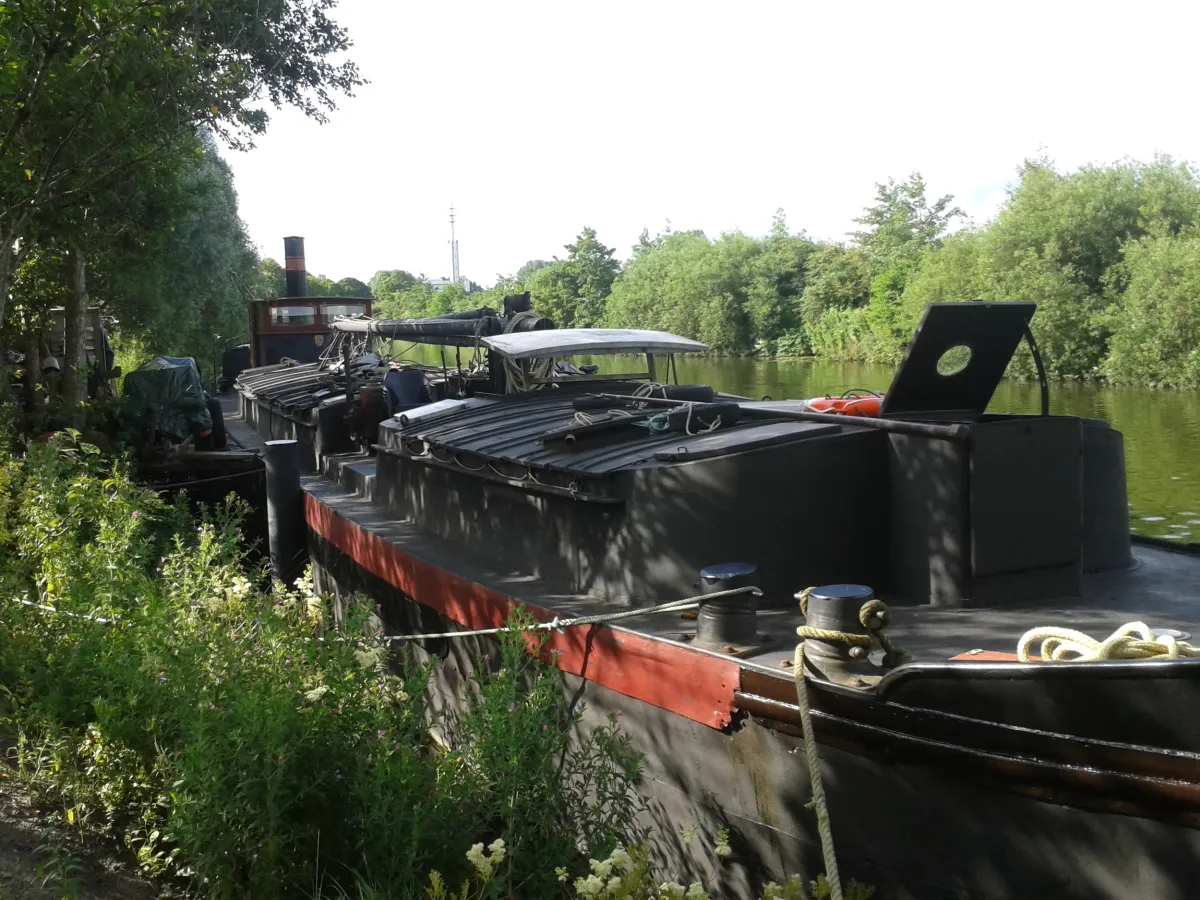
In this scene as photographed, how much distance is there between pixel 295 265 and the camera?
28000 mm

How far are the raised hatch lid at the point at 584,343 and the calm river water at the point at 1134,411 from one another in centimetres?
499

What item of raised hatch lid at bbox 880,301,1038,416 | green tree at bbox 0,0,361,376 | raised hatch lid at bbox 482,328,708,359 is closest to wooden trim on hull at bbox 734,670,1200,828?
raised hatch lid at bbox 880,301,1038,416

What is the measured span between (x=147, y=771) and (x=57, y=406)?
10814mm

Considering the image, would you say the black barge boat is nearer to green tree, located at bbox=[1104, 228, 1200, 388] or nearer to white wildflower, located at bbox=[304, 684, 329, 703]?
white wildflower, located at bbox=[304, 684, 329, 703]

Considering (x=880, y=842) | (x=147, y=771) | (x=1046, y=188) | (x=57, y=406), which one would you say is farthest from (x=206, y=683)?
(x=1046, y=188)

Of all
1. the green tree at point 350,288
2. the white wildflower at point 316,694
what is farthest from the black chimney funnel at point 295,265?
the green tree at point 350,288

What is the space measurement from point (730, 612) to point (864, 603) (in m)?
0.71

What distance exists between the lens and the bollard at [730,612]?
14.8ft

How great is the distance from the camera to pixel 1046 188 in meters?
33.9

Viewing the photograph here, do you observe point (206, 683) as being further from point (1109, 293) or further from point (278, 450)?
point (1109, 293)

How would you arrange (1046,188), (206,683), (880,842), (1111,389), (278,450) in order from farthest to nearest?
(1046,188), (1111,389), (278,450), (206,683), (880,842)

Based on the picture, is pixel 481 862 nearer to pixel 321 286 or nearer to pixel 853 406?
pixel 853 406

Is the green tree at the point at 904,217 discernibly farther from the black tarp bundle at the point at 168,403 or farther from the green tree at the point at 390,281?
the green tree at the point at 390,281

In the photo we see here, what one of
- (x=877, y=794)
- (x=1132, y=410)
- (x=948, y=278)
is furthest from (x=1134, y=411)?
(x=877, y=794)
